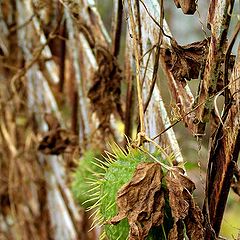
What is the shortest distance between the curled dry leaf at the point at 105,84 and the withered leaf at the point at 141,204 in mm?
690

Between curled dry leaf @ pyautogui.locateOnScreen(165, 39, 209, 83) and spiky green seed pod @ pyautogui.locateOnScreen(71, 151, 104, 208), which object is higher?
curled dry leaf @ pyautogui.locateOnScreen(165, 39, 209, 83)

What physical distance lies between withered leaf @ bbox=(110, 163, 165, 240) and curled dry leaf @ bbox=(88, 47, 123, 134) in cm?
69

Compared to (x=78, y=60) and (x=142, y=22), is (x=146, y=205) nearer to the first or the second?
(x=142, y=22)

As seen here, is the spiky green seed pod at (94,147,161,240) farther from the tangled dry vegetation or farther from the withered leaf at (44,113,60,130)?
the withered leaf at (44,113,60,130)

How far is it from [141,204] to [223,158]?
0.74 ft

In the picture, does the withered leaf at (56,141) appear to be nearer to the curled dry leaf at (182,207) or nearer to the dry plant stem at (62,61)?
the dry plant stem at (62,61)

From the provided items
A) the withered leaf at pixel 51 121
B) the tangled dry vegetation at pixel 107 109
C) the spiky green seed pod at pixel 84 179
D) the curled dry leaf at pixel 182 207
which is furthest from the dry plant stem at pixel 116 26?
the curled dry leaf at pixel 182 207

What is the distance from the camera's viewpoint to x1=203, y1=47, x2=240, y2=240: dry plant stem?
0.85m

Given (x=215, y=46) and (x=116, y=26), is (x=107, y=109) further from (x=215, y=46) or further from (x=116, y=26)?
(x=215, y=46)

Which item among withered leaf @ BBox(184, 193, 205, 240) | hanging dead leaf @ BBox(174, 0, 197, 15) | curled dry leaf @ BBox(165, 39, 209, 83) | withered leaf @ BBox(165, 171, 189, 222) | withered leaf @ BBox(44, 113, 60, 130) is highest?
hanging dead leaf @ BBox(174, 0, 197, 15)

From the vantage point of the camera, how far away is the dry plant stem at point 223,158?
853 millimetres

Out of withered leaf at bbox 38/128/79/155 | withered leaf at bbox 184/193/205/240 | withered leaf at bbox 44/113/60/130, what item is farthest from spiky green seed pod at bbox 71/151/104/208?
withered leaf at bbox 184/193/205/240

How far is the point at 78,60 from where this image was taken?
1.74 m

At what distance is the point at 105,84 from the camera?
140 cm
